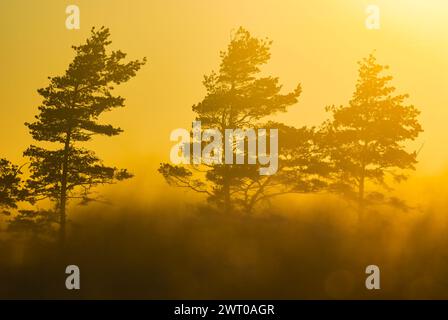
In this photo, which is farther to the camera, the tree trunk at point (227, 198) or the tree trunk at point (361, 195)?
the tree trunk at point (361, 195)

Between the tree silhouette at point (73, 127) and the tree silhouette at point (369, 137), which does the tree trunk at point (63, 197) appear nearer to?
the tree silhouette at point (73, 127)

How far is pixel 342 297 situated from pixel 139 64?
1616 centimetres

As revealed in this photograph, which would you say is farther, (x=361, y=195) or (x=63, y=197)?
(x=361, y=195)

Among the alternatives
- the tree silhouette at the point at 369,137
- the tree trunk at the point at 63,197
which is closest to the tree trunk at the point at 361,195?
the tree silhouette at the point at 369,137

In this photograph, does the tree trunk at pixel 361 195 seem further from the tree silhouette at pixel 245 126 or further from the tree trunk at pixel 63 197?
the tree trunk at pixel 63 197

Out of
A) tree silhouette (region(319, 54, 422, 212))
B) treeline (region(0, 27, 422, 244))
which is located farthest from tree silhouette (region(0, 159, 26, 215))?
tree silhouette (region(319, 54, 422, 212))

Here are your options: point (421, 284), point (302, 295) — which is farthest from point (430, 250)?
point (302, 295)

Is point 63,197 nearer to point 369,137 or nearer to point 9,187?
point 9,187

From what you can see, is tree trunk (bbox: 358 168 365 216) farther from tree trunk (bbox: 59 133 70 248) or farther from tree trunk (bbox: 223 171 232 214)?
tree trunk (bbox: 59 133 70 248)

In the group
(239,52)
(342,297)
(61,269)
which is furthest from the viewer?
(239,52)

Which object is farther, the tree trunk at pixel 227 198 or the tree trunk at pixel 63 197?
the tree trunk at pixel 227 198

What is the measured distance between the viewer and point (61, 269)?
107 ft

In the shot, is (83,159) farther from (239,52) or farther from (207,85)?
(239,52)

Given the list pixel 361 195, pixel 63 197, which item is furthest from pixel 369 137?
pixel 63 197
